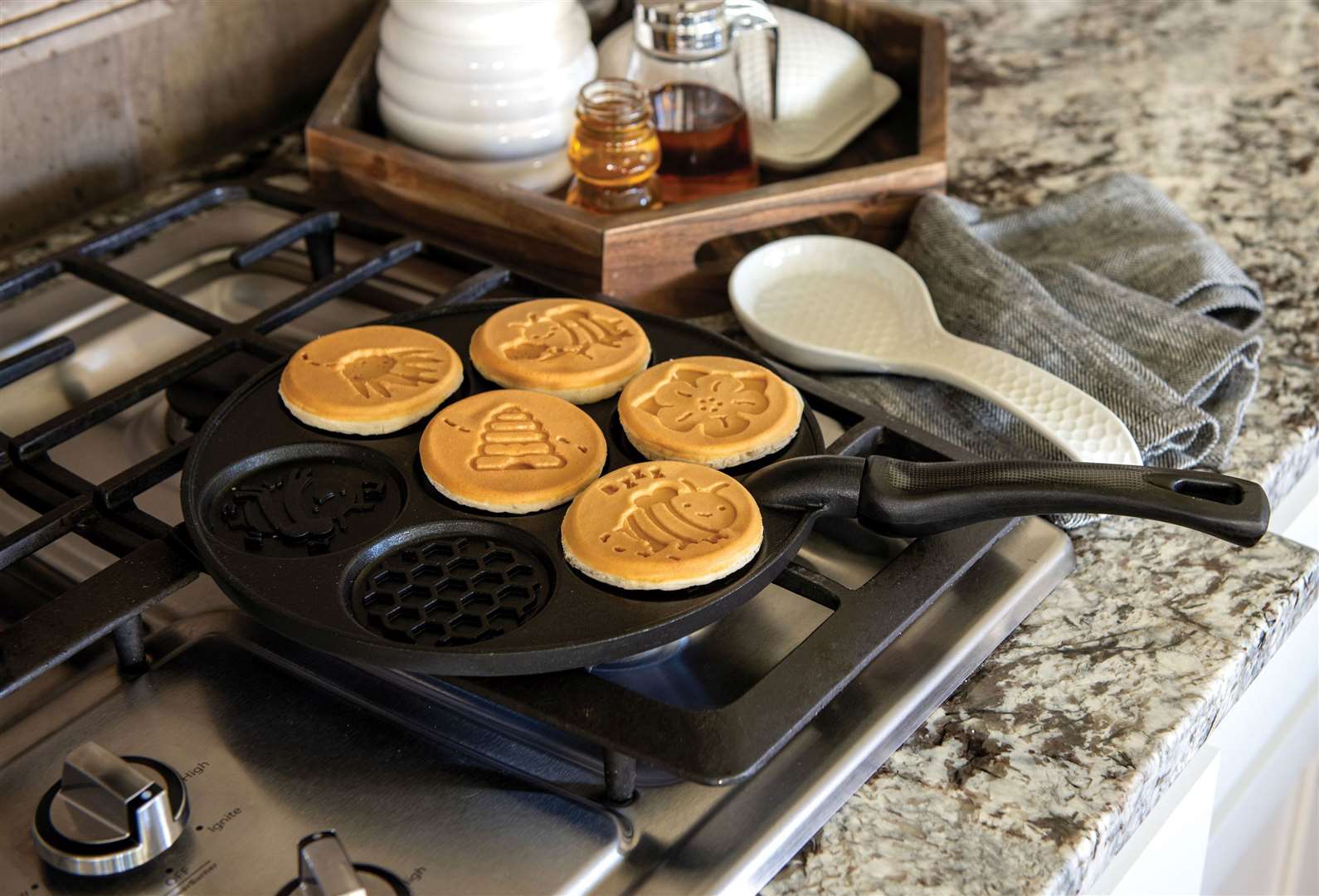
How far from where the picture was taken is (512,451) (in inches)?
25.4

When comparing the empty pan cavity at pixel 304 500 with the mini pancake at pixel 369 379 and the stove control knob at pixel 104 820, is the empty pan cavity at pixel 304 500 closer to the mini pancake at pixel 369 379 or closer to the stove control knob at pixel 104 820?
the mini pancake at pixel 369 379

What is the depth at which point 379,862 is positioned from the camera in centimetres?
52

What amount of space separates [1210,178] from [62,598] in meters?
0.94

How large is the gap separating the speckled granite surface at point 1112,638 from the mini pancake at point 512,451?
20 cm

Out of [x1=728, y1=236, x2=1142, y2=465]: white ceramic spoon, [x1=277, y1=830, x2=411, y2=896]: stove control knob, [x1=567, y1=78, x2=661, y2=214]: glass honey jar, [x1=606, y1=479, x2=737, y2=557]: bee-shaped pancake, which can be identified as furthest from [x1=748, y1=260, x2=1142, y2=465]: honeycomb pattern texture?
[x1=277, y1=830, x2=411, y2=896]: stove control knob

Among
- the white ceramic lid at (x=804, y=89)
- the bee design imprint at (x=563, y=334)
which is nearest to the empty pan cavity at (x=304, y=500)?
the bee design imprint at (x=563, y=334)

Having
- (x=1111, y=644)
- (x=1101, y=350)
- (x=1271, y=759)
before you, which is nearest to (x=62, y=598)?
(x=1111, y=644)

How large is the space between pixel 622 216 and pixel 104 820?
496 millimetres

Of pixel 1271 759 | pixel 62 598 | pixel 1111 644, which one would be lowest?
pixel 1271 759

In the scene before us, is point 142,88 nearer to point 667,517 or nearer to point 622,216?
point 622,216

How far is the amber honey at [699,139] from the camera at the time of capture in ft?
3.06

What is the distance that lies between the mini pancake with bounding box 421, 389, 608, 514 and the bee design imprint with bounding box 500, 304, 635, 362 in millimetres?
38

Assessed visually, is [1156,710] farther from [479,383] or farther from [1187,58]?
[1187,58]

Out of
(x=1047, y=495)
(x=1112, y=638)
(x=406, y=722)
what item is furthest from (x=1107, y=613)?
(x=406, y=722)
